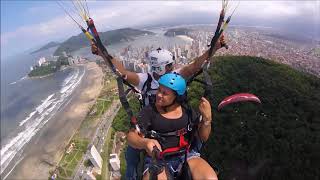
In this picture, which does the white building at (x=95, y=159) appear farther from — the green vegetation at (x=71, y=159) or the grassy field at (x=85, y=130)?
the green vegetation at (x=71, y=159)

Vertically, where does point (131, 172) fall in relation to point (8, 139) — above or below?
above

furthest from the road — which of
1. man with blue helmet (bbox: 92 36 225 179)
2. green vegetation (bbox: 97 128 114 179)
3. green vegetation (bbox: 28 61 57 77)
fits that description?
green vegetation (bbox: 28 61 57 77)

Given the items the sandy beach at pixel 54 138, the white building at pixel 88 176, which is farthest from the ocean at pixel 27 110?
the white building at pixel 88 176

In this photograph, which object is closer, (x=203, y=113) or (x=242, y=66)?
(x=203, y=113)

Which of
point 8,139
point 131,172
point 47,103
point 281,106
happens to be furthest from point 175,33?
point 131,172

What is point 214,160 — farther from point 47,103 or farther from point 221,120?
point 47,103

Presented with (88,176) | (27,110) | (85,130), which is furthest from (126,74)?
(27,110)

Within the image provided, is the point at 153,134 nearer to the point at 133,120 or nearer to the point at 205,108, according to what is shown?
the point at 133,120
